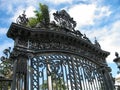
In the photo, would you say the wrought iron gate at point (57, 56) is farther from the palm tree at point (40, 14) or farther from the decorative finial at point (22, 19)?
the palm tree at point (40, 14)

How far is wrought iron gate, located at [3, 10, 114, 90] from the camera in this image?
8047mm

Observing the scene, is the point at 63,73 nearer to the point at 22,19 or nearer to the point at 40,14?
the point at 22,19

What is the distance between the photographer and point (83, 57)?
10.2 metres

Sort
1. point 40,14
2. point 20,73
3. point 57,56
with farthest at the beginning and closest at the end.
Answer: point 40,14
point 57,56
point 20,73

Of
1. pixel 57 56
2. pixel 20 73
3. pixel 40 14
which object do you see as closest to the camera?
pixel 20 73

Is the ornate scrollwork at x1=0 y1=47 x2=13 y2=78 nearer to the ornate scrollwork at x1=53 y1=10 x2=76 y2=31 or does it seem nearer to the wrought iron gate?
the wrought iron gate

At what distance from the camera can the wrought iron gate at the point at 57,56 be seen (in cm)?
805

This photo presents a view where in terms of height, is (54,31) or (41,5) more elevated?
(41,5)

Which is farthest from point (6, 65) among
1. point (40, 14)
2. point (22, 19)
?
point (40, 14)

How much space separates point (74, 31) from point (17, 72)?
398 cm

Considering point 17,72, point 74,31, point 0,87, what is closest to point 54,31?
point 74,31

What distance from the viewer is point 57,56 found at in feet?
30.4

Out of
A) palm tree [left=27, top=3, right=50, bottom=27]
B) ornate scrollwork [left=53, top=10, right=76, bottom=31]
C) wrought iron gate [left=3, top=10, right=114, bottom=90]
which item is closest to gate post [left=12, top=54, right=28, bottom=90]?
wrought iron gate [left=3, top=10, right=114, bottom=90]

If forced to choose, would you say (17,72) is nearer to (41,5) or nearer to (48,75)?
(48,75)
